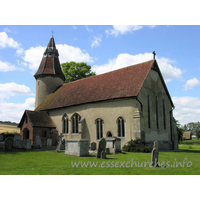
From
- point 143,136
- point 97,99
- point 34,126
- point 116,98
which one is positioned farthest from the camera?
point 34,126

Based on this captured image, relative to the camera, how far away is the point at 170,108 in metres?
29.8

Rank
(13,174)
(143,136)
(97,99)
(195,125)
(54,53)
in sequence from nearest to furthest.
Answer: (13,174) < (143,136) < (97,99) < (54,53) < (195,125)

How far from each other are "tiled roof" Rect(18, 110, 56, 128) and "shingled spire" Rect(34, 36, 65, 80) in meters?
9.75

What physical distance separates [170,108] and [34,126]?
64.2ft

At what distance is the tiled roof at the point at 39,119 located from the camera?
28.3m

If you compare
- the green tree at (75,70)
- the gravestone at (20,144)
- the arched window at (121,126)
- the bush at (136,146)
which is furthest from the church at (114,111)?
the green tree at (75,70)

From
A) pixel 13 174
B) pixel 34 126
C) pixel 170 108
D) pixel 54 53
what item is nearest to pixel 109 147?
pixel 13 174

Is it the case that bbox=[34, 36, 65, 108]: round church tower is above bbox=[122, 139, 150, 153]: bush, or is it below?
above

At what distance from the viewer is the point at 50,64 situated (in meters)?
39.7

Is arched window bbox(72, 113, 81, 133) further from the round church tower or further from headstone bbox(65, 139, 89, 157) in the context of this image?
the round church tower

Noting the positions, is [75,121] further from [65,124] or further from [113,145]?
[113,145]

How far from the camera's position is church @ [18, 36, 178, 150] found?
23.1m

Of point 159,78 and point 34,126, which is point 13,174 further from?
point 159,78

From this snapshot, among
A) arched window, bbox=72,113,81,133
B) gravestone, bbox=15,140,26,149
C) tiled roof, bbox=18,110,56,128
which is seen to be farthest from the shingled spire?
gravestone, bbox=15,140,26,149
